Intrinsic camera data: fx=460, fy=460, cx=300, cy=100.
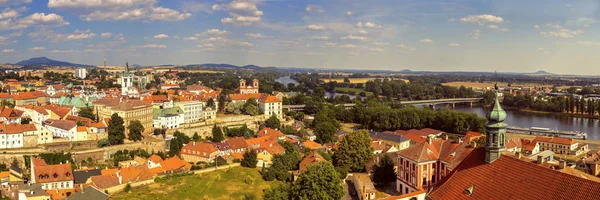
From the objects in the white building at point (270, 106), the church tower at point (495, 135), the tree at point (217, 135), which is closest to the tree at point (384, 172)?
the church tower at point (495, 135)

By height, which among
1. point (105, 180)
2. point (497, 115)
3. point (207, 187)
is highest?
point (497, 115)

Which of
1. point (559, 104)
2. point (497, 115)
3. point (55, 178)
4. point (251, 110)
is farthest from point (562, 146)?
point (55, 178)

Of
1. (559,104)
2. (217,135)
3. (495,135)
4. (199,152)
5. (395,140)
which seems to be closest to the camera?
(495,135)

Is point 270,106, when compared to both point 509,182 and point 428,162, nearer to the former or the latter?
point 428,162

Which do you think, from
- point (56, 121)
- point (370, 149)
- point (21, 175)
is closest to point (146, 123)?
point (56, 121)

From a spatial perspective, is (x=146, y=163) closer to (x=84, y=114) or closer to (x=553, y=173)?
(x=84, y=114)

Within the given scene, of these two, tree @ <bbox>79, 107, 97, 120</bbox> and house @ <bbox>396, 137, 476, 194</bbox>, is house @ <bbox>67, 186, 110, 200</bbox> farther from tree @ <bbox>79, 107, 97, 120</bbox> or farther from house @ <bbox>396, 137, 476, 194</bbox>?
tree @ <bbox>79, 107, 97, 120</bbox>
